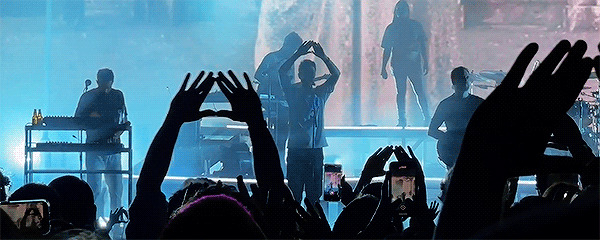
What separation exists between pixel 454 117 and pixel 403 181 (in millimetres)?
3798

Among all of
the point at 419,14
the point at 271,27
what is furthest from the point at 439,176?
the point at 271,27

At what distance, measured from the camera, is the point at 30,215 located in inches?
85.2

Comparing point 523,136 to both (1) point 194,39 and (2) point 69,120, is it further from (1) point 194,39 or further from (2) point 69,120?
(1) point 194,39

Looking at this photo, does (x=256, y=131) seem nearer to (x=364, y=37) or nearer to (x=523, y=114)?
(x=523, y=114)

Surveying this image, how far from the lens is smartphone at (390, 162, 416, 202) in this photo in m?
2.32

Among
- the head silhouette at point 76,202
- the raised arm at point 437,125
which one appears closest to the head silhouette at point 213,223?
the head silhouette at point 76,202

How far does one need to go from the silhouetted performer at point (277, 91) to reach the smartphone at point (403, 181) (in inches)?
205

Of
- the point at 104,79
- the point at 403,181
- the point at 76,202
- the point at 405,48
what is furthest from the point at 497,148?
the point at 405,48

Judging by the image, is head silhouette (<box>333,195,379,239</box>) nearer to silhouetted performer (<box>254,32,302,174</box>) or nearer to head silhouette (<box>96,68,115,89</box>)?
head silhouette (<box>96,68,115,89</box>)

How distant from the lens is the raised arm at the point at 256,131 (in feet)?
7.43

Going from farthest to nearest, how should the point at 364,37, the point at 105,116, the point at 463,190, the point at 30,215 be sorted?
the point at 364,37, the point at 105,116, the point at 30,215, the point at 463,190

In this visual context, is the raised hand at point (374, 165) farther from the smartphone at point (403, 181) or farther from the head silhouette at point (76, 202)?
the head silhouette at point (76, 202)

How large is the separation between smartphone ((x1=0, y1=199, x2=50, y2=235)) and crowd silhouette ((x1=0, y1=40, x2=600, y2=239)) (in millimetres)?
32

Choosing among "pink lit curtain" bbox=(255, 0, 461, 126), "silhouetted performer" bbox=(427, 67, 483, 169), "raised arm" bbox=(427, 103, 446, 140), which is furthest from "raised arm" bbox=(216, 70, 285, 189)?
"pink lit curtain" bbox=(255, 0, 461, 126)
